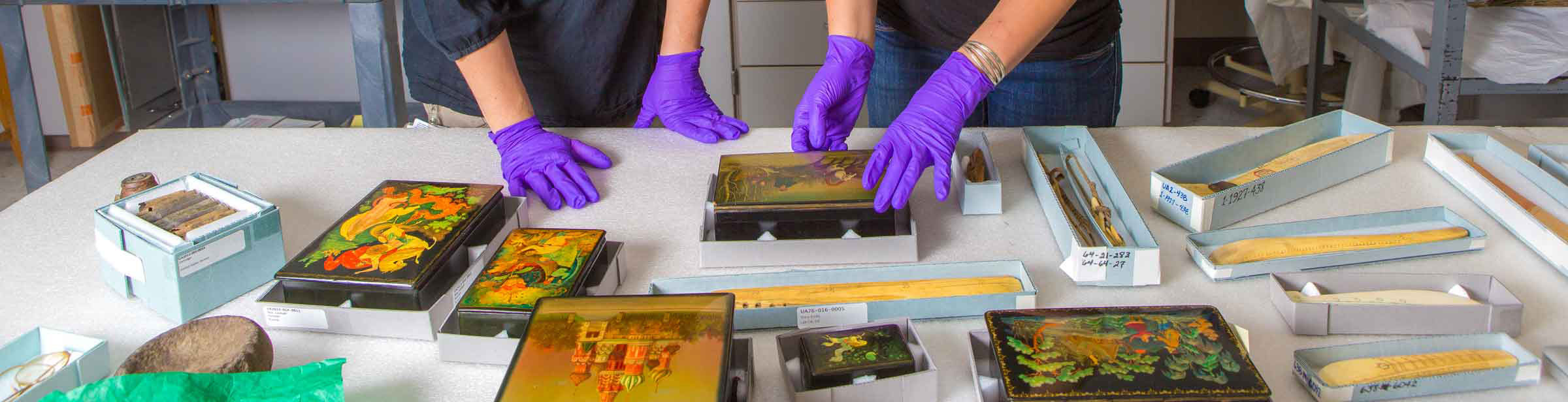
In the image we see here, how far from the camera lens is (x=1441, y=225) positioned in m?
1.17

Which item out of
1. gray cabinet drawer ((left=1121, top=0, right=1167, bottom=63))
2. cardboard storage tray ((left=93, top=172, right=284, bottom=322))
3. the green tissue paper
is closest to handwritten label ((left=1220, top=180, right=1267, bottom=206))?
the green tissue paper

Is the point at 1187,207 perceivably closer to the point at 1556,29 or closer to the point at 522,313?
the point at 522,313

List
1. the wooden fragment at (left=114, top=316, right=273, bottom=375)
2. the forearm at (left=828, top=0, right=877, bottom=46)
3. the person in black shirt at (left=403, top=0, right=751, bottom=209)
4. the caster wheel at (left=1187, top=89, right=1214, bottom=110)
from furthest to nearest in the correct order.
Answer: the caster wheel at (left=1187, top=89, right=1214, bottom=110) → the forearm at (left=828, top=0, right=877, bottom=46) → the person in black shirt at (left=403, top=0, right=751, bottom=209) → the wooden fragment at (left=114, top=316, right=273, bottom=375)

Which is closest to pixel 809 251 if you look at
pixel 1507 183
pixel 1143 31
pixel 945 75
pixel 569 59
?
pixel 945 75

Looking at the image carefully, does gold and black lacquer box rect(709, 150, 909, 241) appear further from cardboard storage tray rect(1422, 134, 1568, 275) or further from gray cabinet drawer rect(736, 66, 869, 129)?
gray cabinet drawer rect(736, 66, 869, 129)

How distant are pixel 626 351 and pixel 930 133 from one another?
0.57 m

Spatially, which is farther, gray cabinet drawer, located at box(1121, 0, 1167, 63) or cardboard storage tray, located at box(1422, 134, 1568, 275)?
gray cabinet drawer, located at box(1121, 0, 1167, 63)

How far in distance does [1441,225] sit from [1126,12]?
1.79 meters

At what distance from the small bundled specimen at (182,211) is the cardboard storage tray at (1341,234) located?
3.28ft

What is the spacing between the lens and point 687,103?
5.20 feet

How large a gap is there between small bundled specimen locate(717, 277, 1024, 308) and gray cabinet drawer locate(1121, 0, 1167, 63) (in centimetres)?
199

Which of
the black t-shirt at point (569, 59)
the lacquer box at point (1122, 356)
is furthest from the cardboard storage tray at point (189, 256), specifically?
the lacquer box at point (1122, 356)

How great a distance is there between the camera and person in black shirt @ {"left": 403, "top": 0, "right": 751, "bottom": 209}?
138 centimetres

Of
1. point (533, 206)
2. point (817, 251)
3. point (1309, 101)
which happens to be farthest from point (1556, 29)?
point (533, 206)
